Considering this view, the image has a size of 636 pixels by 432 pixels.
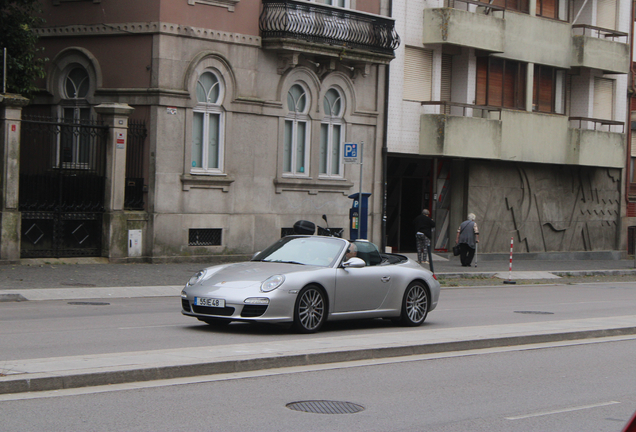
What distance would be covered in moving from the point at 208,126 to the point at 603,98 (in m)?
19.7

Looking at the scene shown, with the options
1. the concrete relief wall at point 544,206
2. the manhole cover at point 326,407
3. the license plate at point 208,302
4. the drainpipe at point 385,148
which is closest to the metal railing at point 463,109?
the concrete relief wall at point 544,206

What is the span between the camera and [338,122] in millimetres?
28312

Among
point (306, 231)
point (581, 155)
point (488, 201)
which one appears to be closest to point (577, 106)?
point (581, 155)

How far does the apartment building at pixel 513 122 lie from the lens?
3070 cm

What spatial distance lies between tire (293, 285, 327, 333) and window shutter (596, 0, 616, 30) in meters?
28.9

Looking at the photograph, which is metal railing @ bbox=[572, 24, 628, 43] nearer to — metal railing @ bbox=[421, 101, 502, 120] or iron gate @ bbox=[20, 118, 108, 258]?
metal railing @ bbox=[421, 101, 502, 120]

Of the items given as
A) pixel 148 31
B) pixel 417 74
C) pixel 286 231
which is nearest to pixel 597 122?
pixel 417 74

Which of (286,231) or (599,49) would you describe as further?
(599,49)

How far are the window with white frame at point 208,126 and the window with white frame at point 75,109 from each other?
2.86 m

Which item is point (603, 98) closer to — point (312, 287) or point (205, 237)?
point (205, 237)

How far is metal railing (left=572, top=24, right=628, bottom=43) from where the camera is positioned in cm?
3609

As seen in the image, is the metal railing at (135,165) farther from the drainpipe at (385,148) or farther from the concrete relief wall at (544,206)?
the concrete relief wall at (544,206)

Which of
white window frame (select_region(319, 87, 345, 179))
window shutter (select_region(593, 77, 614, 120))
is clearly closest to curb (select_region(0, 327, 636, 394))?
white window frame (select_region(319, 87, 345, 179))

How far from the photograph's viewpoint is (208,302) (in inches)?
462
